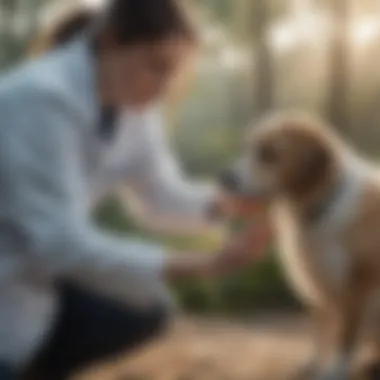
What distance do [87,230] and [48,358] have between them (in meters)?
0.16

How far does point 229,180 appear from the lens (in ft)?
3.29

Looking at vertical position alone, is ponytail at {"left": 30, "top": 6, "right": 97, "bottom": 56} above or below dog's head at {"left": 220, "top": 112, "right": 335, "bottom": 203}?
above

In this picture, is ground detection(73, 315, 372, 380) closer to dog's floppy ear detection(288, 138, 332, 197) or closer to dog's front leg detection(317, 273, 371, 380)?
dog's front leg detection(317, 273, 371, 380)

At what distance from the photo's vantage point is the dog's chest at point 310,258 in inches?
38.8

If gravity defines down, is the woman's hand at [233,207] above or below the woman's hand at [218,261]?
above

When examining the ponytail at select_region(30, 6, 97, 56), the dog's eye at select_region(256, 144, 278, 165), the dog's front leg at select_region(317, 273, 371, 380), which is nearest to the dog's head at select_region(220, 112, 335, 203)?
the dog's eye at select_region(256, 144, 278, 165)

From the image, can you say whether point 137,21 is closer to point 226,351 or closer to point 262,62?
point 262,62

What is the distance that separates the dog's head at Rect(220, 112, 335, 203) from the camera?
3.23ft

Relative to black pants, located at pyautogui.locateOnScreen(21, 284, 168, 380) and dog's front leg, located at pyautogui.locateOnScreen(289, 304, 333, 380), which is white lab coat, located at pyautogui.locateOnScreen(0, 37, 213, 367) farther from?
dog's front leg, located at pyautogui.locateOnScreen(289, 304, 333, 380)

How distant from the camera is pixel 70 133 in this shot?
1001mm

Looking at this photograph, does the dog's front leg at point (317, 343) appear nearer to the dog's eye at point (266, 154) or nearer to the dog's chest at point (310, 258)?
the dog's chest at point (310, 258)

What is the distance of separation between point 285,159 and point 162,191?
0.15 metres

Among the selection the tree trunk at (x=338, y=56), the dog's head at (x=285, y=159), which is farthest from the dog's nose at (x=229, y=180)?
the tree trunk at (x=338, y=56)

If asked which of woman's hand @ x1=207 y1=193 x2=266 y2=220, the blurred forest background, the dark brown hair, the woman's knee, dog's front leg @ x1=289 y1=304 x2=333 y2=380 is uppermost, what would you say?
the dark brown hair
